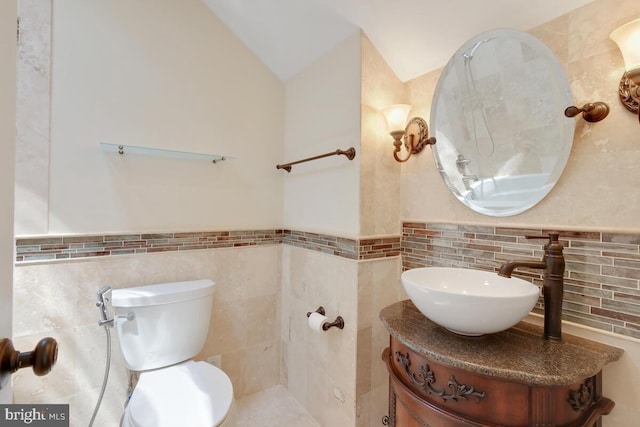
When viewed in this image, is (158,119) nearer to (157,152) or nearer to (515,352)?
(157,152)

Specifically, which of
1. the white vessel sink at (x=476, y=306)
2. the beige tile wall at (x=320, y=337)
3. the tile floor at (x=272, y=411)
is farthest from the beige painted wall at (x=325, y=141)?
the tile floor at (x=272, y=411)

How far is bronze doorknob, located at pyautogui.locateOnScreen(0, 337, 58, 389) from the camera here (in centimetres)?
43

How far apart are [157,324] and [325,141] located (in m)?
1.28

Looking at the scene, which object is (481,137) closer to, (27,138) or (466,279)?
(466,279)

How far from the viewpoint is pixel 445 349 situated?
90 cm

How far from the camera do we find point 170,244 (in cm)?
166

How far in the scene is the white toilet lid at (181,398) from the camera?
3.51 ft

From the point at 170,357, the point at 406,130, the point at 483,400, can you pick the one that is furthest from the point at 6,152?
the point at 406,130

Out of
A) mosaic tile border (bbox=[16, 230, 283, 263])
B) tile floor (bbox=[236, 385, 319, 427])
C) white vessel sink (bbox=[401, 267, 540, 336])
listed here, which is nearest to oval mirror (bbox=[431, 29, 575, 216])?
white vessel sink (bbox=[401, 267, 540, 336])

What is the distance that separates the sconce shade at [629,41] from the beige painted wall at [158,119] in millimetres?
1663

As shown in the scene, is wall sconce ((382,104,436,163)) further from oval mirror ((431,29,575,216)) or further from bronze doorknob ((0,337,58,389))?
bronze doorknob ((0,337,58,389))

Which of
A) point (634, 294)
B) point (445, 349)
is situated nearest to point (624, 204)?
point (634, 294)

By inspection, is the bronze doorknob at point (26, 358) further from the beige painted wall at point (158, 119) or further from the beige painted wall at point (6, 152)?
the beige painted wall at point (158, 119)

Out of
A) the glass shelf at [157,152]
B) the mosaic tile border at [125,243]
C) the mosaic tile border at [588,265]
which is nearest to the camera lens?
the mosaic tile border at [588,265]
